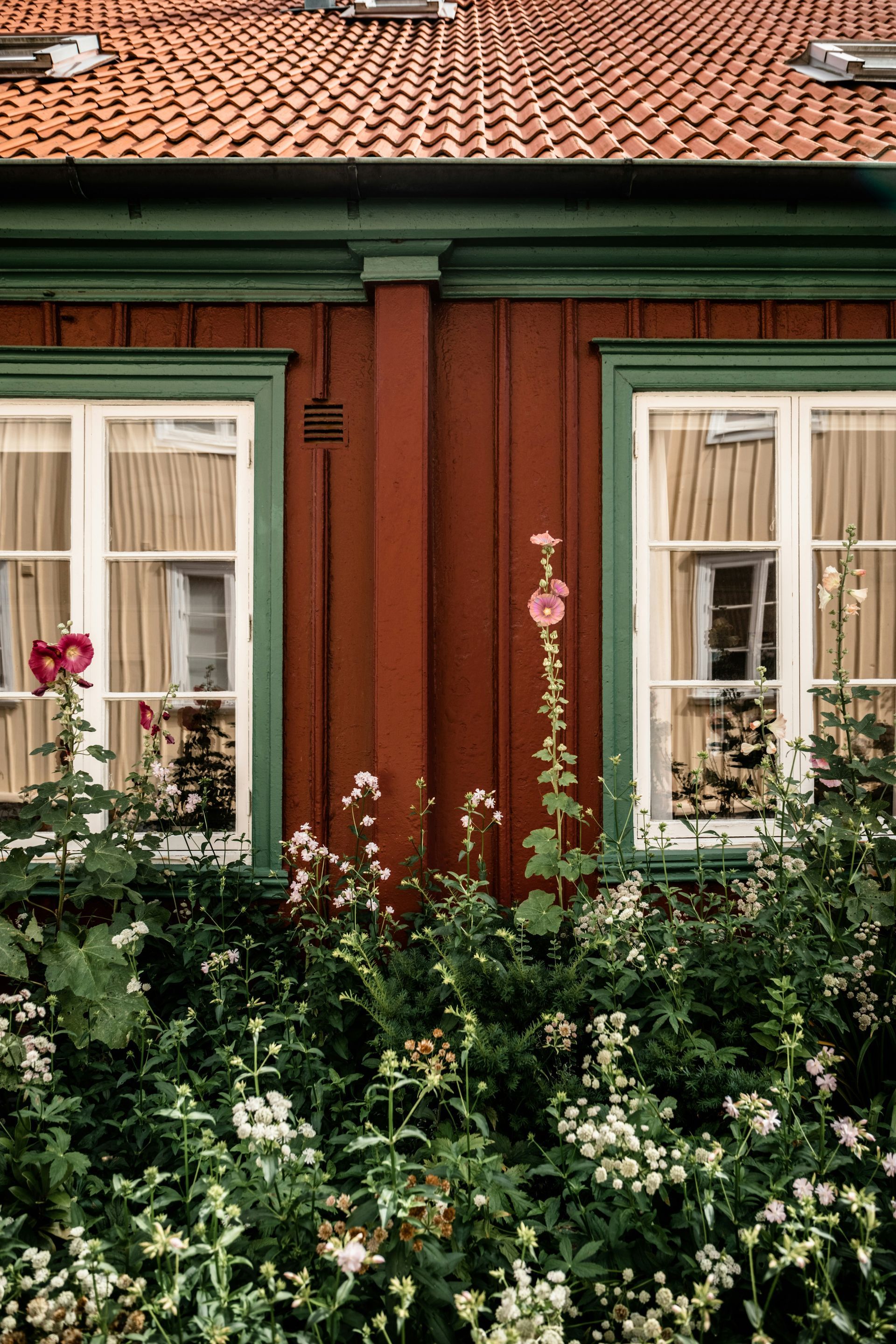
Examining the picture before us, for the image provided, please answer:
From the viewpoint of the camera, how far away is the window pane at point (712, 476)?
150 inches

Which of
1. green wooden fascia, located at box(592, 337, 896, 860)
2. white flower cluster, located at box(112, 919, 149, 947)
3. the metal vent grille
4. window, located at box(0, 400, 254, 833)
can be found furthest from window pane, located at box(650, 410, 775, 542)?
white flower cluster, located at box(112, 919, 149, 947)

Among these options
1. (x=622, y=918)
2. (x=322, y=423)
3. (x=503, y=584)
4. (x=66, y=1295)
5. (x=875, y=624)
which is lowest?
(x=66, y=1295)

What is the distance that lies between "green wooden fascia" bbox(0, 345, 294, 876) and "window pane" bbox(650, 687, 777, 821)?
1.69 meters

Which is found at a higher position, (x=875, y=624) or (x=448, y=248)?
(x=448, y=248)

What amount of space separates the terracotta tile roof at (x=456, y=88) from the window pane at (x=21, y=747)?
2.36 metres

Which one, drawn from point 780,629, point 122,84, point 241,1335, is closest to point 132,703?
point 241,1335

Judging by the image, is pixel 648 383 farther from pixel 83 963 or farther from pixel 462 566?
pixel 83 963

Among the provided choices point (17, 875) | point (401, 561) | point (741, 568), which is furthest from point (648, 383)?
point (17, 875)

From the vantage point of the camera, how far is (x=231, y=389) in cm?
375

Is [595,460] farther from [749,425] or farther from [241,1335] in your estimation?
[241,1335]

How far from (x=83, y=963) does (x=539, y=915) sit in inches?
61.9

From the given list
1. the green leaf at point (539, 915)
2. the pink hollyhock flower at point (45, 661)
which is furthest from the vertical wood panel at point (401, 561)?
the pink hollyhock flower at point (45, 661)

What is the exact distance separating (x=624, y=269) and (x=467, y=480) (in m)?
1.18

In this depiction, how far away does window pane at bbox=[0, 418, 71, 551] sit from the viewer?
3830mm
